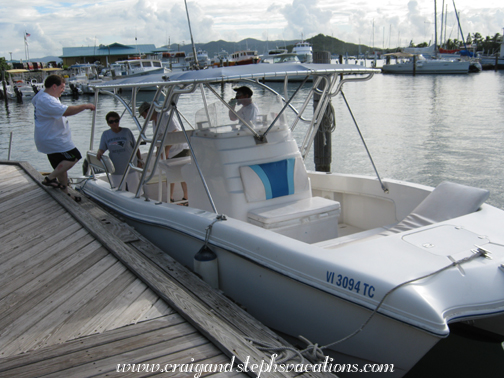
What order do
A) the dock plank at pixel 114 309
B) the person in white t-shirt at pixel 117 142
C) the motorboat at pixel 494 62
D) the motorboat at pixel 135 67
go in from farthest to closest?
the motorboat at pixel 494 62 → the motorboat at pixel 135 67 → the person in white t-shirt at pixel 117 142 → the dock plank at pixel 114 309

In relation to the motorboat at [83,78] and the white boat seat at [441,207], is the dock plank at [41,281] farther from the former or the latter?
the motorboat at [83,78]

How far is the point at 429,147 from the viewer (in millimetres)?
13750

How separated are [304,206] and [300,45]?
6156 cm

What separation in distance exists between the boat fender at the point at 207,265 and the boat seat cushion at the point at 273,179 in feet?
2.36

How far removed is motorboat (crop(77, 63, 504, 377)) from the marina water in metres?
0.58

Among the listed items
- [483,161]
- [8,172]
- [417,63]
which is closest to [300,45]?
[417,63]

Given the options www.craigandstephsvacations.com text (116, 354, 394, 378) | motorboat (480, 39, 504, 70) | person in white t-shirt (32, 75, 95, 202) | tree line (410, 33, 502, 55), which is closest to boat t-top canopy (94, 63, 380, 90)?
person in white t-shirt (32, 75, 95, 202)

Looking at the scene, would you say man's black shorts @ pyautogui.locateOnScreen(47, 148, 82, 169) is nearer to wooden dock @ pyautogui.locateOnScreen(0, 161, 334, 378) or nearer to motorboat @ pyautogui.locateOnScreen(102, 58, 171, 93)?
wooden dock @ pyautogui.locateOnScreen(0, 161, 334, 378)

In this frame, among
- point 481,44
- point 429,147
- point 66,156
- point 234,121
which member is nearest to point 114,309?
point 234,121

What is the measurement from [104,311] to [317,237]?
2.09m

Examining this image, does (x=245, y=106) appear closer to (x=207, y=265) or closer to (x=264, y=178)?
(x=264, y=178)

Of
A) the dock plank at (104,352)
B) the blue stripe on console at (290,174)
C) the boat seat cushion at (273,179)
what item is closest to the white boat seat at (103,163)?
the boat seat cushion at (273,179)

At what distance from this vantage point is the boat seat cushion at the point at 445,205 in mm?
3891

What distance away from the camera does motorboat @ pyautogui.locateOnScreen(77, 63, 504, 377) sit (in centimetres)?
277
